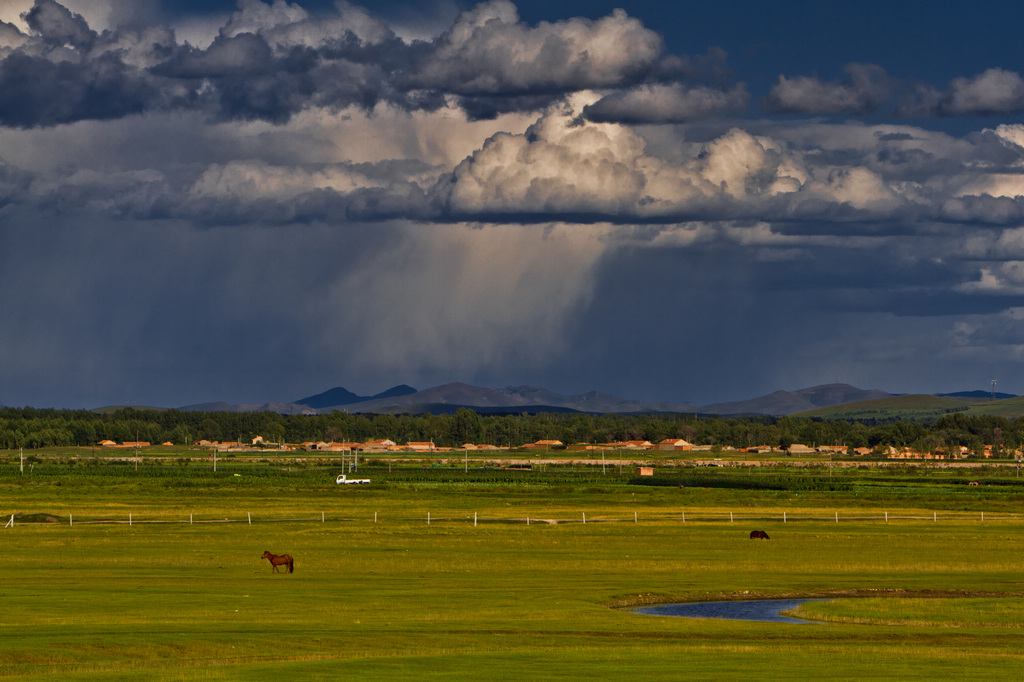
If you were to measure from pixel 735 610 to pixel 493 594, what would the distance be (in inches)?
363

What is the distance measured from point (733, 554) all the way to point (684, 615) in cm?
2471

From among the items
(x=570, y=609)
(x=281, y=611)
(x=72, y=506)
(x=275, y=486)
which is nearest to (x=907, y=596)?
(x=570, y=609)

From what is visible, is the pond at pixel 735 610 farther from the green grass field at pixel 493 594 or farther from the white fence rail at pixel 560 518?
the white fence rail at pixel 560 518

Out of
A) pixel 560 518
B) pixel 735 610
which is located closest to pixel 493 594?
pixel 735 610

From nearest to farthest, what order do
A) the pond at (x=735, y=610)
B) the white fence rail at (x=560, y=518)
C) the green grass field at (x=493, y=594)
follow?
the green grass field at (x=493, y=594) < the pond at (x=735, y=610) < the white fence rail at (x=560, y=518)

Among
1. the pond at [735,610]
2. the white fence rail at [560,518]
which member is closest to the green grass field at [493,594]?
the white fence rail at [560,518]

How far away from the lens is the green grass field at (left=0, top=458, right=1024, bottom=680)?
103ft

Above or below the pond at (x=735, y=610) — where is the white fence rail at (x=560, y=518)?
below

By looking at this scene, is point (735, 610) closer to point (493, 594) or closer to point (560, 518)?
point (493, 594)

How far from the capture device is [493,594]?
47.6 meters

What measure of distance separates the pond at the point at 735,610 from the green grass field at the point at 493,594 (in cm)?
123

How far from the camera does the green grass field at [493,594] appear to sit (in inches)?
1233

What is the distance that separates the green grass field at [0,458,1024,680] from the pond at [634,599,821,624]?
1.23 metres

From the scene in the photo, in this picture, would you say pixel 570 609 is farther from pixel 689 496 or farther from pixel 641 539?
pixel 689 496
